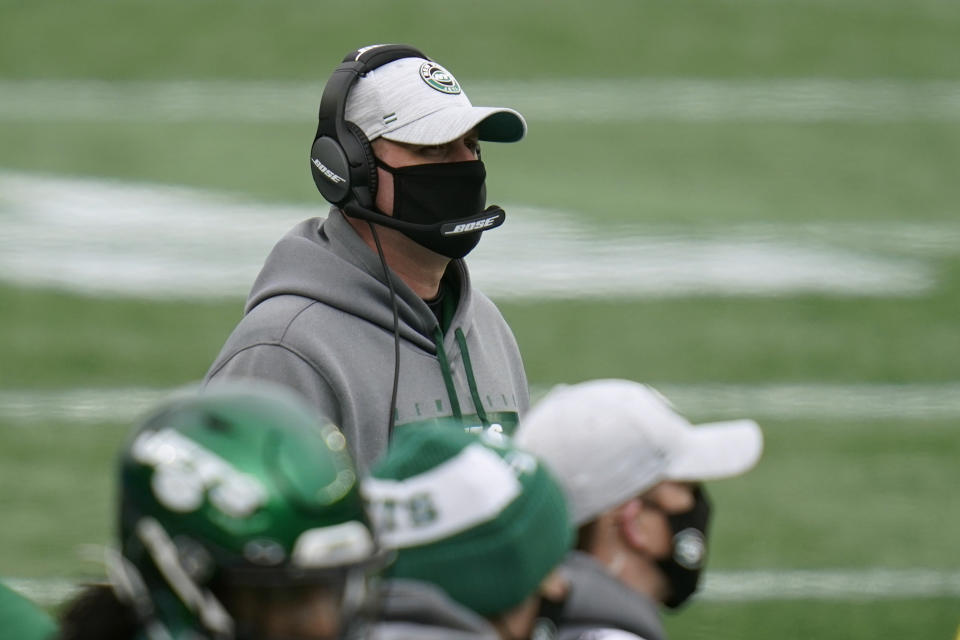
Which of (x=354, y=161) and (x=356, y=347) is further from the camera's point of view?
(x=354, y=161)

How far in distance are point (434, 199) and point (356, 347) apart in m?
0.44

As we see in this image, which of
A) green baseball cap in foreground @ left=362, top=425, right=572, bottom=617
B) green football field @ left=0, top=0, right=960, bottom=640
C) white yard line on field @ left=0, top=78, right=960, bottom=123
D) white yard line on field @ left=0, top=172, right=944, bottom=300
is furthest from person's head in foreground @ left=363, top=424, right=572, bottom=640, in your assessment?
white yard line on field @ left=0, top=78, right=960, bottom=123

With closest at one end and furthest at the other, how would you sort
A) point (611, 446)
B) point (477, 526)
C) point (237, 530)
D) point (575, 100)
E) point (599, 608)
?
point (237, 530) < point (477, 526) < point (599, 608) < point (611, 446) < point (575, 100)

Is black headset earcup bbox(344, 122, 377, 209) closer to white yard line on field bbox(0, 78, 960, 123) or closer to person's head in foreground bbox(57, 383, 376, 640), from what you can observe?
person's head in foreground bbox(57, 383, 376, 640)

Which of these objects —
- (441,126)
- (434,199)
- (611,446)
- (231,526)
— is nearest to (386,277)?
(434,199)

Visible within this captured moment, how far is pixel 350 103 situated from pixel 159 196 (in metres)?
8.28

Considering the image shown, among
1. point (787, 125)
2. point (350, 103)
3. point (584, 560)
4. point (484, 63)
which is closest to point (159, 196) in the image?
point (484, 63)

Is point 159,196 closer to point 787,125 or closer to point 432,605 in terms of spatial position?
point 787,125

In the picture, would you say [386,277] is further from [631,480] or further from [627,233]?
[627,233]

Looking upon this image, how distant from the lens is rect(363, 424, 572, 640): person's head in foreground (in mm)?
2205

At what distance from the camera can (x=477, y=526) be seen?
2.21 meters

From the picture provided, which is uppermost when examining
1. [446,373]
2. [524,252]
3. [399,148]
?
[399,148]

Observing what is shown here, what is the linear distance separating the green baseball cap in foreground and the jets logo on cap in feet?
4.68

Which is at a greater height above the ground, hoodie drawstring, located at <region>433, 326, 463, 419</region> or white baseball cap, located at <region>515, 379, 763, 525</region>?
white baseball cap, located at <region>515, 379, 763, 525</region>
